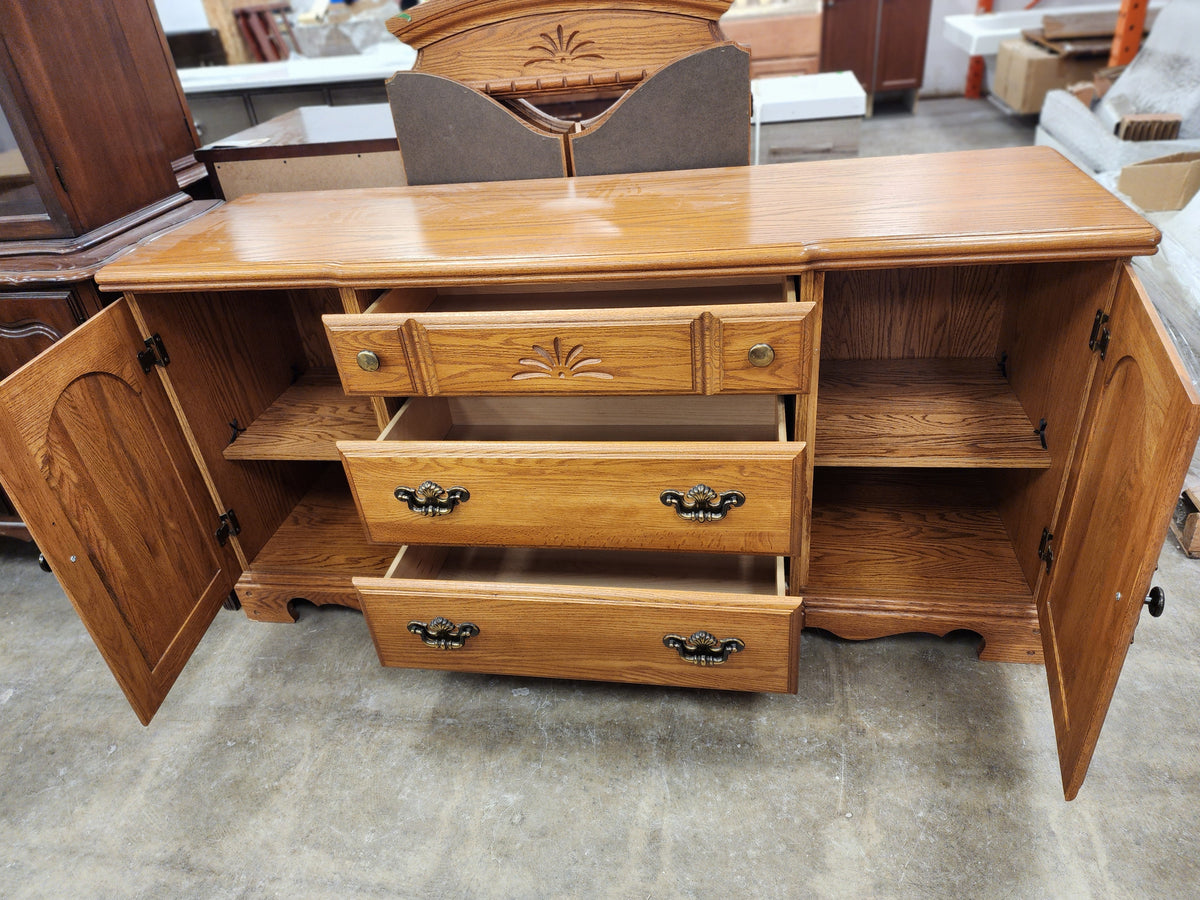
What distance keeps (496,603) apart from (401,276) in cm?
47

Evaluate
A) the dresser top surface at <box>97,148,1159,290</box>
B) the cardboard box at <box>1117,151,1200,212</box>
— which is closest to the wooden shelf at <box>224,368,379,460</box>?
the dresser top surface at <box>97,148,1159,290</box>

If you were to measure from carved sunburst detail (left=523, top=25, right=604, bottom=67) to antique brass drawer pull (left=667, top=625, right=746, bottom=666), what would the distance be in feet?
3.13

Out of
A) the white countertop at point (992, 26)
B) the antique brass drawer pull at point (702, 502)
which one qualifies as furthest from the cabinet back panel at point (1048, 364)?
the white countertop at point (992, 26)

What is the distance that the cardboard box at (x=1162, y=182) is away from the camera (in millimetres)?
2137

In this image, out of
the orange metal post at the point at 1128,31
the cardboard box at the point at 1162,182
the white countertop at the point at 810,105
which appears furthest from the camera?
the orange metal post at the point at 1128,31

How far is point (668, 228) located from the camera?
108 centimetres

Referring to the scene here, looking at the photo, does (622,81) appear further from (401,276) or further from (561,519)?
(561,519)

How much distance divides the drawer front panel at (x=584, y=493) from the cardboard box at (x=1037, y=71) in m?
3.65

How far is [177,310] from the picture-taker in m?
1.28

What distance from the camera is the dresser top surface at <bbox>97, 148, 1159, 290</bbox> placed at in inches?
38.1

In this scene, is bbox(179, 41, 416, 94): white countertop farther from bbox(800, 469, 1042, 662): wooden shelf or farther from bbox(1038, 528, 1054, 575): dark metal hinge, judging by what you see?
bbox(1038, 528, 1054, 575): dark metal hinge

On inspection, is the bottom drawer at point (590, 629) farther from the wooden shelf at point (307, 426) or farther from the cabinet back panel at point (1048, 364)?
the cabinet back panel at point (1048, 364)

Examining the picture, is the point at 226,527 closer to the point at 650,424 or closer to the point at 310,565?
the point at 310,565

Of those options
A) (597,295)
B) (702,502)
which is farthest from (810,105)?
(702,502)
